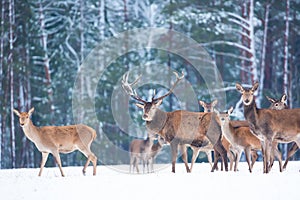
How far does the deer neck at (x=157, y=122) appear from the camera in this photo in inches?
619

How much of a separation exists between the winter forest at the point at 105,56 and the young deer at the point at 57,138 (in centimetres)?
1535

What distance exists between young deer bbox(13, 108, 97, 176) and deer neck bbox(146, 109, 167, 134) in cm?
136

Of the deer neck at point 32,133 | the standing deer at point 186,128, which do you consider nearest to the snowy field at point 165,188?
the deer neck at point 32,133

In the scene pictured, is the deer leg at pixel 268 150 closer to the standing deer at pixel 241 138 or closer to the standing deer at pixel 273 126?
the standing deer at pixel 273 126

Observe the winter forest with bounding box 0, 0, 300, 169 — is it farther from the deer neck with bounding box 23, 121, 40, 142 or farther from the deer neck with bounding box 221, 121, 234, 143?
the deer neck with bounding box 23, 121, 40, 142

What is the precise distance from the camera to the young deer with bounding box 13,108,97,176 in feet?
50.3

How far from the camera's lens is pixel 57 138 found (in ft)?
50.6

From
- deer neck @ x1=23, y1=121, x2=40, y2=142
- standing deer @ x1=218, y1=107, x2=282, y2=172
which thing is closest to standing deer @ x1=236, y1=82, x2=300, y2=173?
standing deer @ x1=218, y1=107, x2=282, y2=172

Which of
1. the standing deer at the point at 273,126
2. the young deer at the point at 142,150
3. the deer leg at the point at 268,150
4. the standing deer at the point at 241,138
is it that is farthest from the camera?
the young deer at the point at 142,150

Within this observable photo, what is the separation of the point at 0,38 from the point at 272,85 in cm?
1524

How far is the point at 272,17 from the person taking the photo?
3556 cm

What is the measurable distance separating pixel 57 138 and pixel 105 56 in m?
18.9

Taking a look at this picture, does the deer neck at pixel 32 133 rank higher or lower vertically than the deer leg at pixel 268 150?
higher

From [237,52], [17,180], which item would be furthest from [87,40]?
[17,180]
